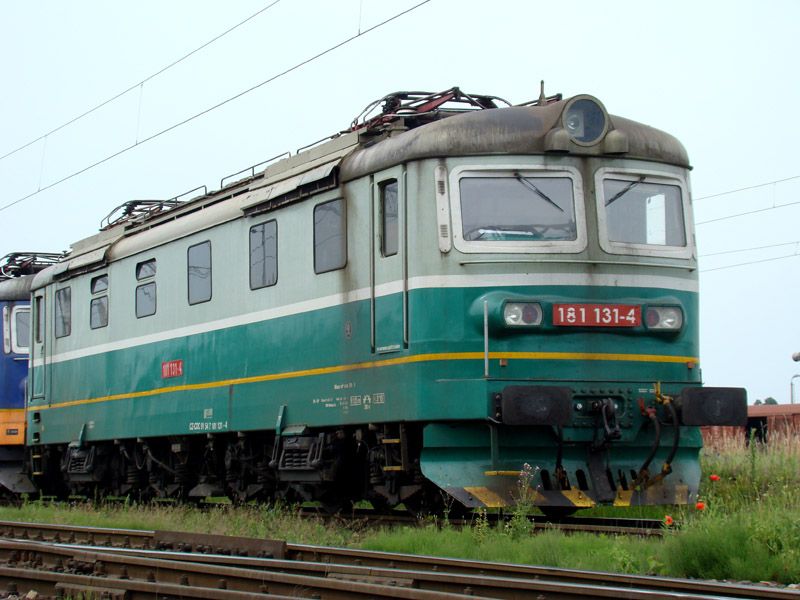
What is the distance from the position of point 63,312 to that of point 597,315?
34.7 feet


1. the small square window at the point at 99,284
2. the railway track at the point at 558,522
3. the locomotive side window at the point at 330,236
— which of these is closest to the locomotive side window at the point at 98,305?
the small square window at the point at 99,284

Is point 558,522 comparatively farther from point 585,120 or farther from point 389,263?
point 585,120

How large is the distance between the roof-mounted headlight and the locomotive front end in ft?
0.04

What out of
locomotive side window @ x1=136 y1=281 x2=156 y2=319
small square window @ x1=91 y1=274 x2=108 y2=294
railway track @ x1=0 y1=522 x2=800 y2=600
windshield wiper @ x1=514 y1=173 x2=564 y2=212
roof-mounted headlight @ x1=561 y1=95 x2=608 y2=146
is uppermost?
roof-mounted headlight @ x1=561 y1=95 x2=608 y2=146

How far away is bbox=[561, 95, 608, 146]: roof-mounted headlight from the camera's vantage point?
37.6ft

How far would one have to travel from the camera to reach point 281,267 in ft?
43.8

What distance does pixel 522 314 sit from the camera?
1102cm

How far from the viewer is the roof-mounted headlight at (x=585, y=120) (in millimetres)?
11469

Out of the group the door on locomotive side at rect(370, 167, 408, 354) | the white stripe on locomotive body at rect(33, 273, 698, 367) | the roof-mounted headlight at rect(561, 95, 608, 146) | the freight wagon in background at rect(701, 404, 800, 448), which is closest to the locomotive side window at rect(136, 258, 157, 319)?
the white stripe on locomotive body at rect(33, 273, 698, 367)

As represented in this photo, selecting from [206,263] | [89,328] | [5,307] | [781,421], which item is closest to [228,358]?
Answer: [206,263]

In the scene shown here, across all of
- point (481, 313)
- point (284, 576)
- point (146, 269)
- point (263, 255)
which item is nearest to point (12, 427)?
point (146, 269)

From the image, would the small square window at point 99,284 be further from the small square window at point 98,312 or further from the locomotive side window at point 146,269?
the locomotive side window at point 146,269

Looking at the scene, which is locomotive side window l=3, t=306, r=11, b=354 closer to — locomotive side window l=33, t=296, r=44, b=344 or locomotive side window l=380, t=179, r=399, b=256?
locomotive side window l=33, t=296, r=44, b=344

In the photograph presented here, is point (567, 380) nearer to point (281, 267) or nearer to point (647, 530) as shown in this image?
point (647, 530)
